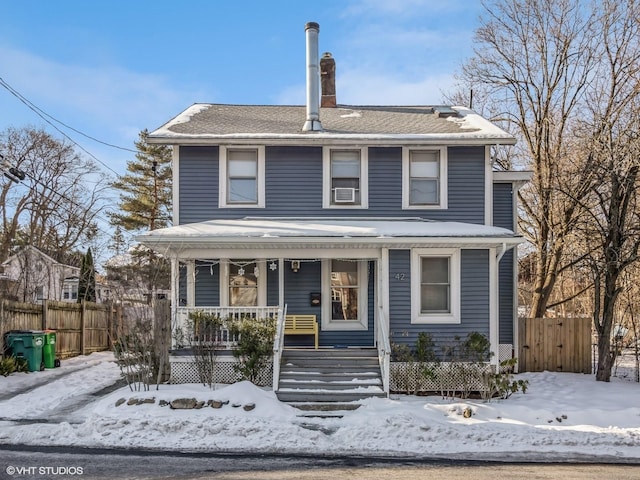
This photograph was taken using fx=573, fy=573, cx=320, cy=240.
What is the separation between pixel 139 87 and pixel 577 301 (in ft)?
74.1

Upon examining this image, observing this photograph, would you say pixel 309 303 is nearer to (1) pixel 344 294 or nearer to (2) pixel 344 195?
(1) pixel 344 294

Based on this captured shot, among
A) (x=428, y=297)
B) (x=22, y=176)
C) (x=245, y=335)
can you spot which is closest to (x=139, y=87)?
(x=22, y=176)

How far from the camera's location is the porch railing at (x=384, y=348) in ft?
34.6

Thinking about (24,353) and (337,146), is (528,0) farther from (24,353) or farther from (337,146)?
(24,353)

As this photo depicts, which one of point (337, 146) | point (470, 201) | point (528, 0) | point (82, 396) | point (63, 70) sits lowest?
point (82, 396)

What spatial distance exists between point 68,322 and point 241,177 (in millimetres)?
7574

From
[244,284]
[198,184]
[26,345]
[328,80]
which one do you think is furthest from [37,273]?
[244,284]

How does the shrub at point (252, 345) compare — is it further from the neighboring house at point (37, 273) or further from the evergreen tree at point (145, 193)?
the evergreen tree at point (145, 193)

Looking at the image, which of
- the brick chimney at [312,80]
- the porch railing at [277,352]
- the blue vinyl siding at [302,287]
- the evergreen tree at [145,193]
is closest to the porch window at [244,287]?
the blue vinyl siding at [302,287]

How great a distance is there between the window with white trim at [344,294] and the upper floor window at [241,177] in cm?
230

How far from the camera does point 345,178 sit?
1360 cm

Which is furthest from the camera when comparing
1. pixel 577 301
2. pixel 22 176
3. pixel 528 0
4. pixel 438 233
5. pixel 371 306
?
pixel 577 301

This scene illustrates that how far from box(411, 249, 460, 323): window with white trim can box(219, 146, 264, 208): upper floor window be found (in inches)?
157

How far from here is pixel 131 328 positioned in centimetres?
1110
